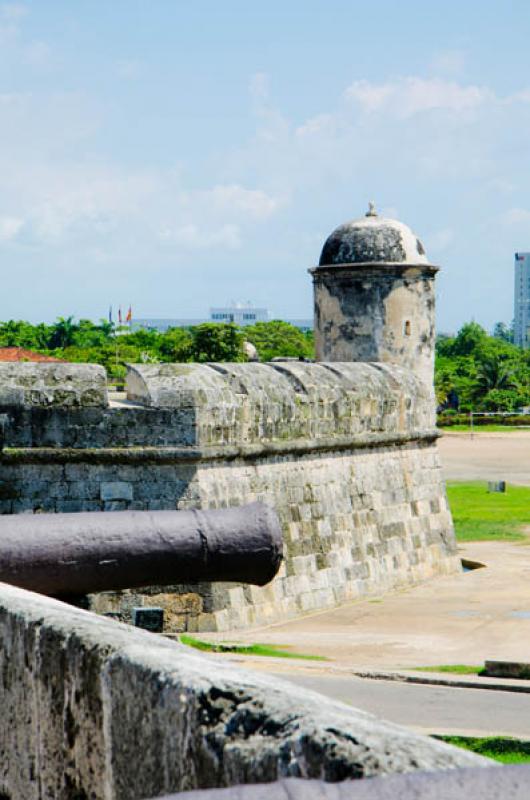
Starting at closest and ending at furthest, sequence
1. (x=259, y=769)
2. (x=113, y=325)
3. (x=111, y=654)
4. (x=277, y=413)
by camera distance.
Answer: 1. (x=259, y=769)
2. (x=111, y=654)
3. (x=277, y=413)
4. (x=113, y=325)

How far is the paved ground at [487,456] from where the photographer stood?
34406 millimetres

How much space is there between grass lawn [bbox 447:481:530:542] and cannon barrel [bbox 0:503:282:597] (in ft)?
38.3

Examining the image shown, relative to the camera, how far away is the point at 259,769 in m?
2.66

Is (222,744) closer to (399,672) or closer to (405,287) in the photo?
(399,672)

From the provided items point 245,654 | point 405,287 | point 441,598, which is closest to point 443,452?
point 405,287

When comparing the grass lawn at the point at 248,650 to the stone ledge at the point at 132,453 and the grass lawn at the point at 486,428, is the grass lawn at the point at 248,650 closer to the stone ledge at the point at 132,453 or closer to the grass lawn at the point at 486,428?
the stone ledge at the point at 132,453

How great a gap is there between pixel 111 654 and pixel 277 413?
9.69 meters

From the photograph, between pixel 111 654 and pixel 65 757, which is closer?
pixel 111 654

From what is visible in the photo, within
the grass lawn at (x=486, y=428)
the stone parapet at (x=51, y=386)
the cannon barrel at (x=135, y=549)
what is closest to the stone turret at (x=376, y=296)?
the stone parapet at (x=51, y=386)

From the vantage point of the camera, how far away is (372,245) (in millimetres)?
17219

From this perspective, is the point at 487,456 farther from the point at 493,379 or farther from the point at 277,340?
the point at 277,340

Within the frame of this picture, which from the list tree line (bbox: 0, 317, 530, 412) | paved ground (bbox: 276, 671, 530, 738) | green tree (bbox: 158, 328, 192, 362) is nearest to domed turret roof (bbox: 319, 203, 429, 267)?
paved ground (bbox: 276, 671, 530, 738)

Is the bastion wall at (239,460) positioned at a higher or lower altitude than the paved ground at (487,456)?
higher

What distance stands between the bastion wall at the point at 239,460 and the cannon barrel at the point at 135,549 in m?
2.99
